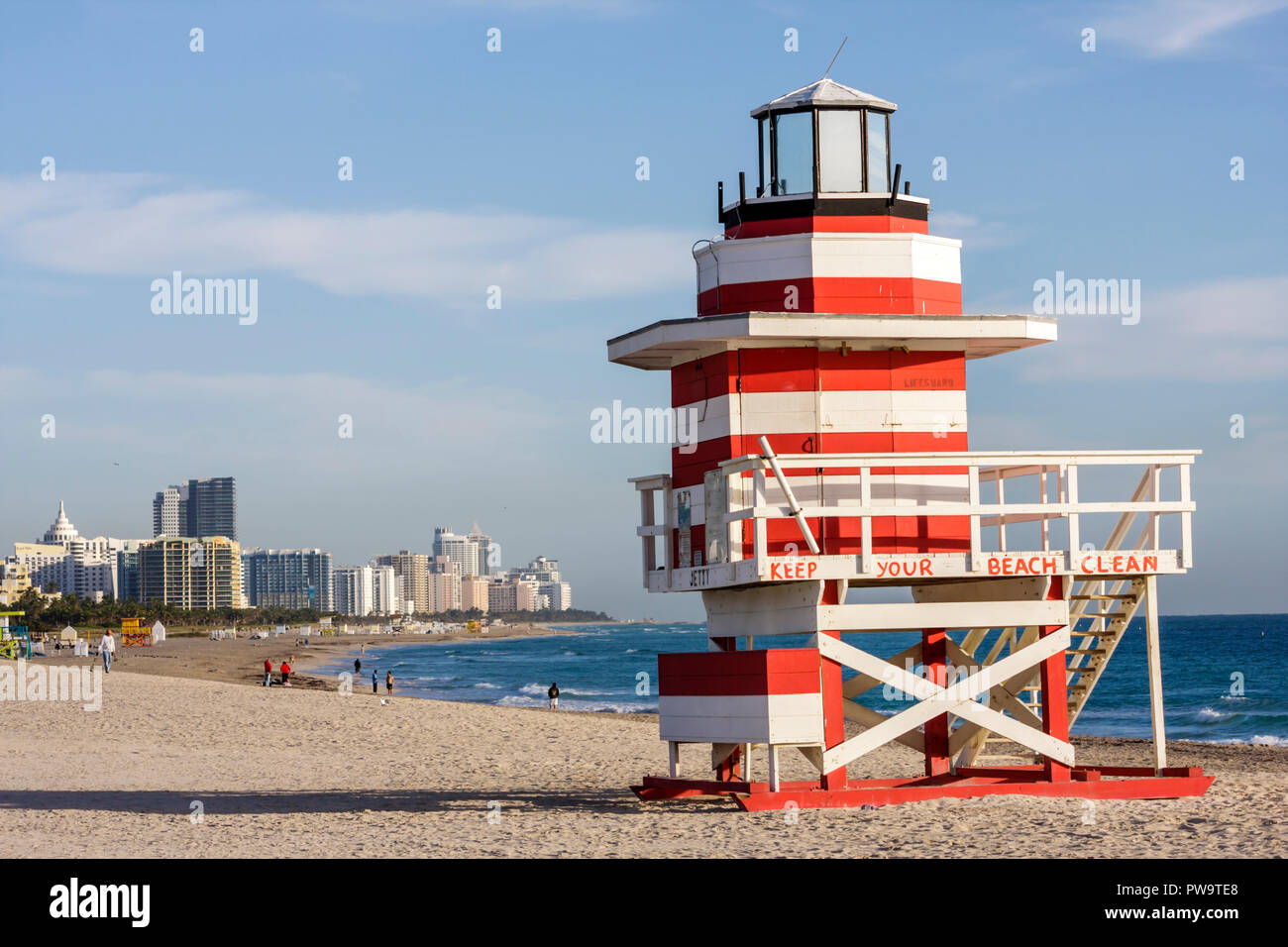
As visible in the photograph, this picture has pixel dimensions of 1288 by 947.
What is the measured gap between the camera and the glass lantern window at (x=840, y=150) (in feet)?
52.1

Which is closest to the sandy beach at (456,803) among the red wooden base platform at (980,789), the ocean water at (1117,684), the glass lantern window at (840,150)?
the red wooden base platform at (980,789)

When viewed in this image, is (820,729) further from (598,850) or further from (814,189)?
(814,189)

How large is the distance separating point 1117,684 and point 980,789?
55.9 metres

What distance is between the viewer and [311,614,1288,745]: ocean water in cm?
4769

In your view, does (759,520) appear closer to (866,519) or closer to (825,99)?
(866,519)

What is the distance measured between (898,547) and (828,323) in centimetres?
241

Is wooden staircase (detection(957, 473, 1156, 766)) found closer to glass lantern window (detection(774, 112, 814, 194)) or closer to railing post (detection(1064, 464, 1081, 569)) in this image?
railing post (detection(1064, 464, 1081, 569))

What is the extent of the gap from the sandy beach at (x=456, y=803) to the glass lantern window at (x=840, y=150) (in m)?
6.68

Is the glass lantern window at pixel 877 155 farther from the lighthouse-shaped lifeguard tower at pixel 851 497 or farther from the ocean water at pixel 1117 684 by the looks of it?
the ocean water at pixel 1117 684

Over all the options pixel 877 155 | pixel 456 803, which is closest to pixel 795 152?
pixel 877 155

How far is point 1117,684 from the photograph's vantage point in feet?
221

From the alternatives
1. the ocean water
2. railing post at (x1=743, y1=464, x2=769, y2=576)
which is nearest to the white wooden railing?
railing post at (x1=743, y1=464, x2=769, y2=576)

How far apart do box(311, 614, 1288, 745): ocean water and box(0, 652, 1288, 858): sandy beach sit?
9127 mm
